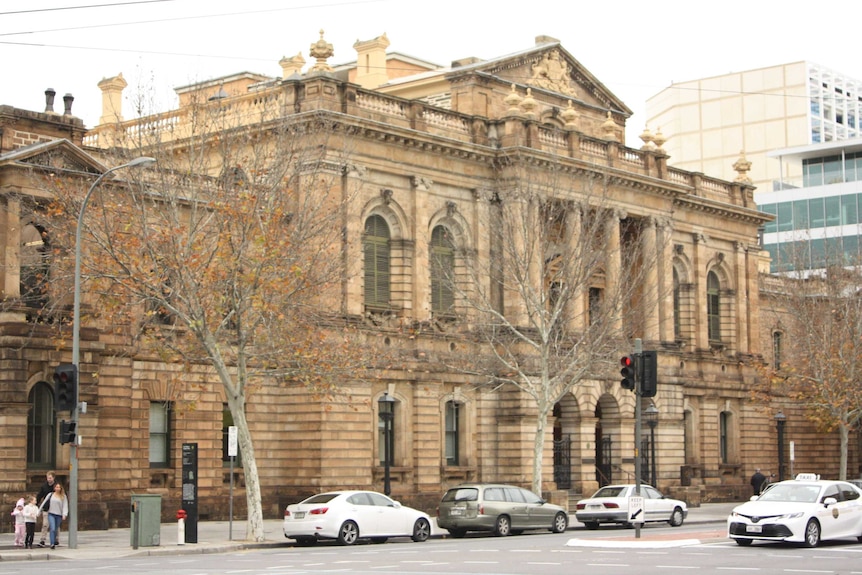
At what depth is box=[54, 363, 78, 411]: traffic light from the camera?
107ft

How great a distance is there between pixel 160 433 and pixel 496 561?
18.8 meters

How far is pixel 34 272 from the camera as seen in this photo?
39.0 m

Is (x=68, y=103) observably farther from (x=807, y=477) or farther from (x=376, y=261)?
(x=807, y=477)

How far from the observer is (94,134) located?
156 ft

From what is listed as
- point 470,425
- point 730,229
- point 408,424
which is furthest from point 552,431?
point 730,229

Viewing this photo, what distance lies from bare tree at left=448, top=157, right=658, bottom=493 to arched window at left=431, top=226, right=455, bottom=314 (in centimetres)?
51

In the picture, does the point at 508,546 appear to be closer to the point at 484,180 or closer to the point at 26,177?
the point at 26,177

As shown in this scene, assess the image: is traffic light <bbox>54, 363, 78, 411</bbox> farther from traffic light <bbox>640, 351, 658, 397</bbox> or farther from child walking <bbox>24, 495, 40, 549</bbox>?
traffic light <bbox>640, 351, 658, 397</bbox>

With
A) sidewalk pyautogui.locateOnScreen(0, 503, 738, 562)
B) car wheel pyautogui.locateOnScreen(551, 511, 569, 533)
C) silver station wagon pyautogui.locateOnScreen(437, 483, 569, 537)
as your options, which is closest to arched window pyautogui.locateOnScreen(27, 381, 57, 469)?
sidewalk pyautogui.locateOnScreen(0, 503, 738, 562)

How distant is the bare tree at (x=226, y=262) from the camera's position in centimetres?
3494

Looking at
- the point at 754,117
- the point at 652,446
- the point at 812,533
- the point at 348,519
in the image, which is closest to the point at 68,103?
the point at 348,519

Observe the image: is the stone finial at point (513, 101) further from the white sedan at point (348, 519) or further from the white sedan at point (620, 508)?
the white sedan at point (348, 519)

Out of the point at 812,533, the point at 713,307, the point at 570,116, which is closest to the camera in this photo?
the point at 812,533

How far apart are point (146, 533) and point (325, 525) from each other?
412 centimetres
